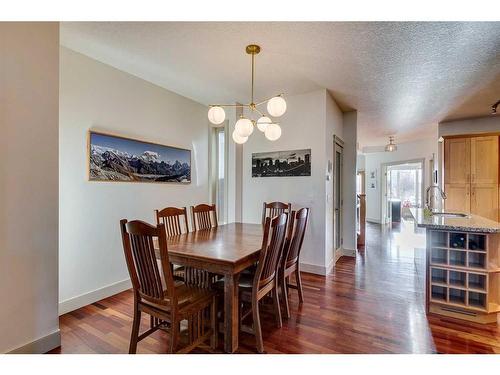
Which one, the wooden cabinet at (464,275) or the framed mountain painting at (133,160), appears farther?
the framed mountain painting at (133,160)

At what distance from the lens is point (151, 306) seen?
5.80ft

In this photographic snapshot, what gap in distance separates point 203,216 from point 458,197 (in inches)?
178

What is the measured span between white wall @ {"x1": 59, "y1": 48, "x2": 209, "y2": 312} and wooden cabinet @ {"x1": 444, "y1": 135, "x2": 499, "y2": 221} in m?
4.89

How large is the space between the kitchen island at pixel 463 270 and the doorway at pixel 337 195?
5.69 ft

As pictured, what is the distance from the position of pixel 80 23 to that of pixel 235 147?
2574mm

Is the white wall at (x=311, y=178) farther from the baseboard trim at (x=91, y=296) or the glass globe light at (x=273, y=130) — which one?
the baseboard trim at (x=91, y=296)

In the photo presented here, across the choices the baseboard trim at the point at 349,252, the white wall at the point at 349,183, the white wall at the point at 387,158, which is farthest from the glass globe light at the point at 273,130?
the white wall at the point at 387,158

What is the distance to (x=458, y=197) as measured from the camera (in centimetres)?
456

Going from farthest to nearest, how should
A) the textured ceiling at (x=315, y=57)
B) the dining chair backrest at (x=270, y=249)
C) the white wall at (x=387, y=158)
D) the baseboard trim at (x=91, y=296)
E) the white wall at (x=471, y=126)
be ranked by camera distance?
the white wall at (x=387, y=158) → the white wall at (x=471, y=126) → the baseboard trim at (x=91, y=296) → the textured ceiling at (x=315, y=57) → the dining chair backrest at (x=270, y=249)

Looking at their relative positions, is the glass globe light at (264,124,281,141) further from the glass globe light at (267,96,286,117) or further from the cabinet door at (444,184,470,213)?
the cabinet door at (444,184,470,213)

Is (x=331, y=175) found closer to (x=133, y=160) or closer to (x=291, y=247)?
(x=291, y=247)

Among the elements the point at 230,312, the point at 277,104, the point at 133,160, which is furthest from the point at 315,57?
the point at 230,312

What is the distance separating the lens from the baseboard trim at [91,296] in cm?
250
